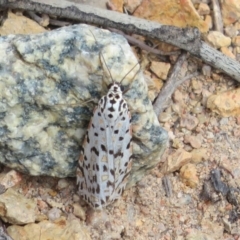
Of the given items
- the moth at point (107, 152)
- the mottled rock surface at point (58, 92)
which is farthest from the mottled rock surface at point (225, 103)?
the moth at point (107, 152)

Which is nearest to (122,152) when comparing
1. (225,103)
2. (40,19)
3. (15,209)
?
(15,209)

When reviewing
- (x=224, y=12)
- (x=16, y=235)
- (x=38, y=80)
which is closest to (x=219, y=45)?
(x=224, y=12)

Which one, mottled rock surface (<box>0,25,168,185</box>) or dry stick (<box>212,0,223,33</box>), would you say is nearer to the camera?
mottled rock surface (<box>0,25,168,185</box>)

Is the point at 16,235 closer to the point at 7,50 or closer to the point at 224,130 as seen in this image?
the point at 7,50

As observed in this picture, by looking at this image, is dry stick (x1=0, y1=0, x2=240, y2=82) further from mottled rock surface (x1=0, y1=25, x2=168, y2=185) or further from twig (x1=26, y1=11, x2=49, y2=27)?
mottled rock surface (x1=0, y1=25, x2=168, y2=185)

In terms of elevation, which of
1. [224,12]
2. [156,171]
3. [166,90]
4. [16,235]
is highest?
[224,12]

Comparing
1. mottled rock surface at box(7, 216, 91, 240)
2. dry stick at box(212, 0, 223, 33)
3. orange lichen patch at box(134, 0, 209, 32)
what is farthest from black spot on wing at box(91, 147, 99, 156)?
dry stick at box(212, 0, 223, 33)
